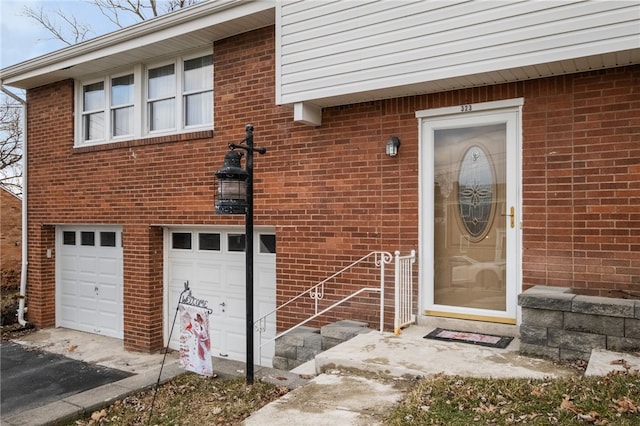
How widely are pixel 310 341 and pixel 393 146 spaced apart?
2.52m

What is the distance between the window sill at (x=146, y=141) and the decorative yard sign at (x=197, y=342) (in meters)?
3.62

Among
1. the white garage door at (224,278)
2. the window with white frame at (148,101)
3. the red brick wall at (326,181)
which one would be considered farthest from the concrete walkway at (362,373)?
the window with white frame at (148,101)

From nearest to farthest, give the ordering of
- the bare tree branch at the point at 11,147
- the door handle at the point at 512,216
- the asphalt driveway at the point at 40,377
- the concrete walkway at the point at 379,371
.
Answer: the concrete walkway at the point at 379,371 → the door handle at the point at 512,216 → the asphalt driveway at the point at 40,377 → the bare tree branch at the point at 11,147

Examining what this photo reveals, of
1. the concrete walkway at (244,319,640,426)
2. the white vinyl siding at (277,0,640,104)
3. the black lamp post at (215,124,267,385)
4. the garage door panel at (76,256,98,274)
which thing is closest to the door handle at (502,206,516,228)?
the concrete walkway at (244,319,640,426)

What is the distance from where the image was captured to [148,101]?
345 inches

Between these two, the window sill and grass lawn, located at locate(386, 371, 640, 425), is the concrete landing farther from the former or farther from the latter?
the window sill

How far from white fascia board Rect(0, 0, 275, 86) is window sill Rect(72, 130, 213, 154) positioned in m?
1.49

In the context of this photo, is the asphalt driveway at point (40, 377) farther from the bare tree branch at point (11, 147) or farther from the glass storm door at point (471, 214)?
the bare tree branch at point (11, 147)

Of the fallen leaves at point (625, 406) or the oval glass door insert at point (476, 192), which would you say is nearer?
the fallen leaves at point (625, 406)

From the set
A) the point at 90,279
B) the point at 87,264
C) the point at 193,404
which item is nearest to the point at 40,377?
the point at 90,279

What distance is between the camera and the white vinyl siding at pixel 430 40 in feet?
14.7

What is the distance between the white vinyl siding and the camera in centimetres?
448

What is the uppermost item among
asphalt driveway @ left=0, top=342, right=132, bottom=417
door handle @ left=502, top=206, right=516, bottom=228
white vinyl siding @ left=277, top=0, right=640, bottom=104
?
white vinyl siding @ left=277, top=0, right=640, bottom=104

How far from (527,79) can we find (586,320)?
253 centimetres
